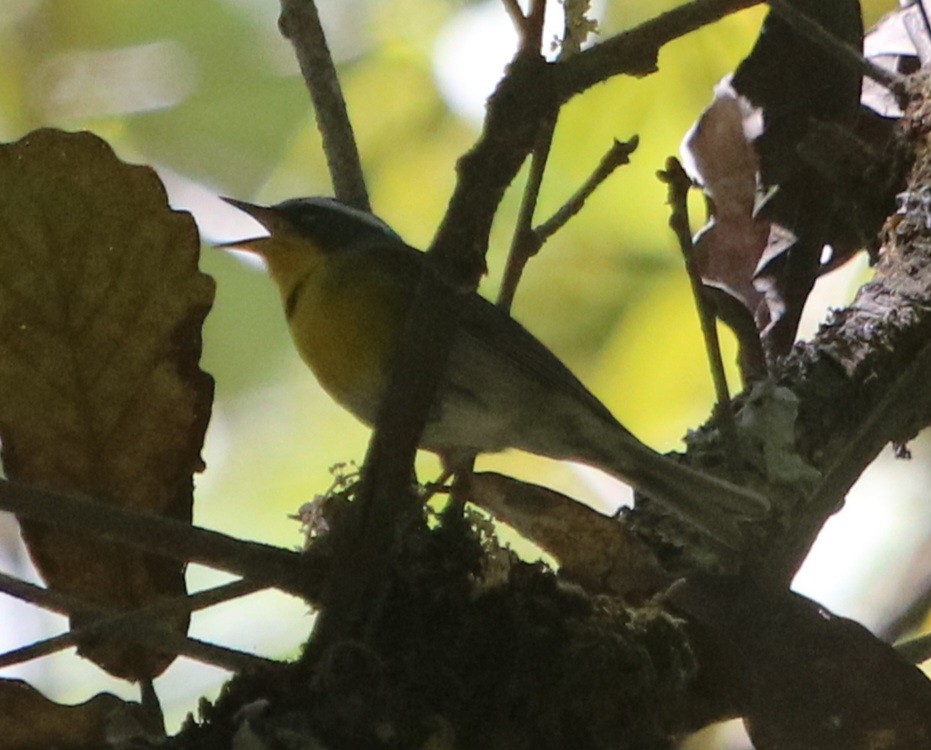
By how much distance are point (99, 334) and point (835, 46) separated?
1.47 meters

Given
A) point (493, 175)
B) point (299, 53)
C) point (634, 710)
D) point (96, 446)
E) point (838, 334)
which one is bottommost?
point (634, 710)

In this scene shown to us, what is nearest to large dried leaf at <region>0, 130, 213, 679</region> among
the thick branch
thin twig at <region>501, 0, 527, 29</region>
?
thin twig at <region>501, 0, 527, 29</region>

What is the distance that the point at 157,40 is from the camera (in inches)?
148

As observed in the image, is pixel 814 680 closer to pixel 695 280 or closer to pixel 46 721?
pixel 695 280

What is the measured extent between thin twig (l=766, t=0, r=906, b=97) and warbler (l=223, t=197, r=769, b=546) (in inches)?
27.5

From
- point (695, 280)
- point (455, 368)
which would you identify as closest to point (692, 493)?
point (695, 280)

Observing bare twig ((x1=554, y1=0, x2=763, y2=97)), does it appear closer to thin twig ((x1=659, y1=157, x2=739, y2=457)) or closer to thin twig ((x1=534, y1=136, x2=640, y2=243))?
thin twig ((x1=659, y1=157, x2=739, y2=457))

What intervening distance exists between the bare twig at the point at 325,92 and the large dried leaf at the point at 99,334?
0.86m

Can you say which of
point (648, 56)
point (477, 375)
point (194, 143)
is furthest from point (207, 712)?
point (194, 143)

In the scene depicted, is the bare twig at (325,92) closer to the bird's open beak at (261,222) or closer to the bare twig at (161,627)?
the bird's open beak at (261,222)

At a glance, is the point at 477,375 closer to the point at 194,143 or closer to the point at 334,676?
the point at 334,676

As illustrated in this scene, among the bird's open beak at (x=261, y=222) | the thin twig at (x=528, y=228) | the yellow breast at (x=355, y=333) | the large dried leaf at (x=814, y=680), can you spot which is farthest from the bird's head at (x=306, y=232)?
the large dried leaf at (x=814, y=680)

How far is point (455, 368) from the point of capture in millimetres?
2344

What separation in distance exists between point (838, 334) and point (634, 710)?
1025 mm
